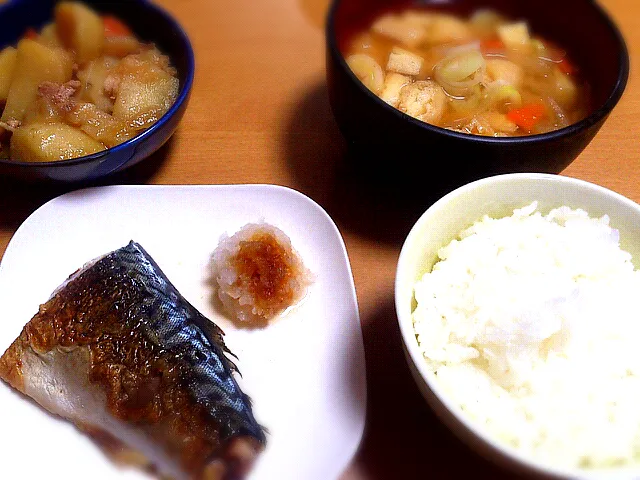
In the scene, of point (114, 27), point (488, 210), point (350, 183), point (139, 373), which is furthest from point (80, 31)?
point (488, 210)

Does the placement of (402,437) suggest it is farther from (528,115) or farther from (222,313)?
(528,115)

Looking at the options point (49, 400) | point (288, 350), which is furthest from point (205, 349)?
point (49, 400)

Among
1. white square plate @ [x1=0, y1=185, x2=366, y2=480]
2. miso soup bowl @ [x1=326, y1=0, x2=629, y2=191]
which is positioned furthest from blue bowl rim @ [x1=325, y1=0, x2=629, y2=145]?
white square plate @ [x1=0, y1=185, x2=366, y2=480]

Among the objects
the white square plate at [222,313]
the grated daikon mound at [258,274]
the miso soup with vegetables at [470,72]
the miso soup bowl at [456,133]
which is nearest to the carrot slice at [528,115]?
the miso soup with vegetables at [470,72]

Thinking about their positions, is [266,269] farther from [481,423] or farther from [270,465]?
[481,423]

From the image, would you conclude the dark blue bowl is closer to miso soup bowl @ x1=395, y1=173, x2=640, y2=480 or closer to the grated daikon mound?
the grated daikon mound

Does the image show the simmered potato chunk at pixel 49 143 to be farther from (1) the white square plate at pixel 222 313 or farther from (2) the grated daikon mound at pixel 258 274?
(2) the grated daikon mound at pixel 258 274
